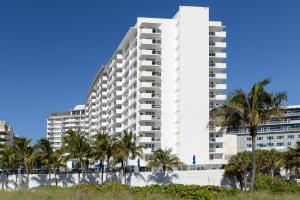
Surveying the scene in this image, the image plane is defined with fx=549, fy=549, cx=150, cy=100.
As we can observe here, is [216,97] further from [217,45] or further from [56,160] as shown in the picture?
[56,160]

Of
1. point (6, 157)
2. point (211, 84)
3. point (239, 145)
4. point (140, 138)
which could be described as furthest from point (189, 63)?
point (239, 145)

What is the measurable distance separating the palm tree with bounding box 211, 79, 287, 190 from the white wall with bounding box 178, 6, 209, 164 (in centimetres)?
5429

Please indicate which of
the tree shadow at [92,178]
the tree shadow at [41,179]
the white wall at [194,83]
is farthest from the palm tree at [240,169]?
the tree shadow at [41,179]

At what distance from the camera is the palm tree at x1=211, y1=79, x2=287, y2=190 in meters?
48.9

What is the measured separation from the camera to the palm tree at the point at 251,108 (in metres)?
48.9

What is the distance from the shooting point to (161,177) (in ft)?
278

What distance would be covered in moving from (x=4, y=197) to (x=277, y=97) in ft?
92.4

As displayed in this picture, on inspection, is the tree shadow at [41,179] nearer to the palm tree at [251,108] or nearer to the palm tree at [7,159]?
the palm tree at [7,159]

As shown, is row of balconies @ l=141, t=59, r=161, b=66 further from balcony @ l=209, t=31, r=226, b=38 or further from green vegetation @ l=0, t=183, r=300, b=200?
green vegetation @ l=0, t=183, r=300, b=200

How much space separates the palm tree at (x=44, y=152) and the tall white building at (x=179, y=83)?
22797 mm

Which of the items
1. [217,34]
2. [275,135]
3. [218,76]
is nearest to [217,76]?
[218,76]

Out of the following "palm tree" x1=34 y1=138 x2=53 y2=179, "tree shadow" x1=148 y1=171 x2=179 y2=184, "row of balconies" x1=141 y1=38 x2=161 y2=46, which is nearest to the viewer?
"tree shadow" x1=148 y1=171 x2=179 y2=184

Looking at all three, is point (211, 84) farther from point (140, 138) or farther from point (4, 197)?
point (4, 197)

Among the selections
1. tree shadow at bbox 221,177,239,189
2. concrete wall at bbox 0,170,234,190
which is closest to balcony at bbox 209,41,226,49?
concrete wall at bbox 0,170,234,190
